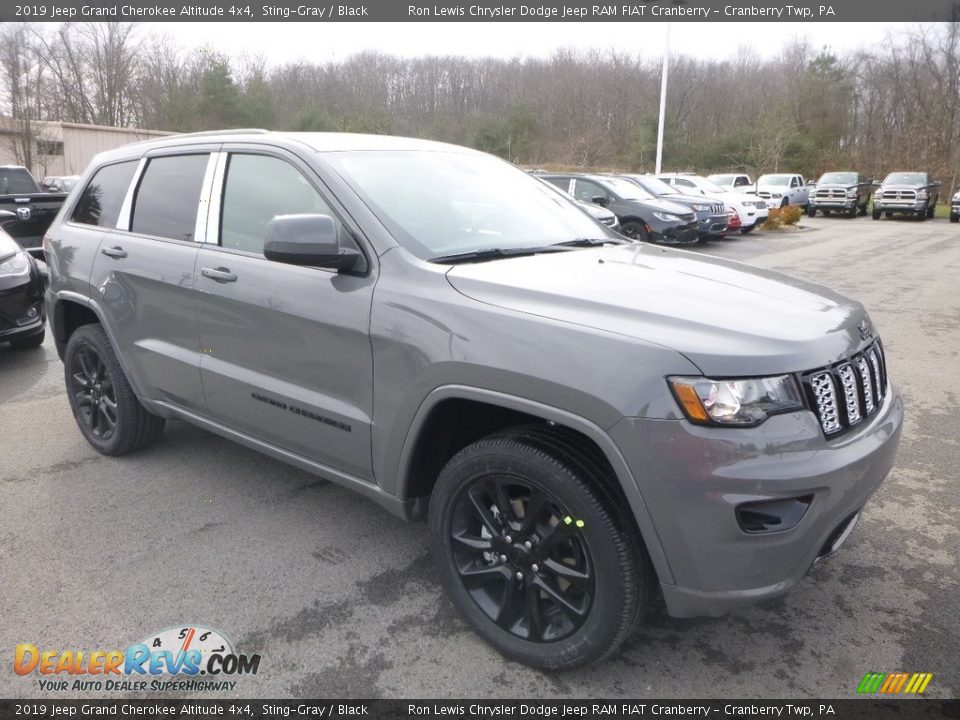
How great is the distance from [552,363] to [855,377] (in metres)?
1.01

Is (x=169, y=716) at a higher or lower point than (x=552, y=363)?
lower

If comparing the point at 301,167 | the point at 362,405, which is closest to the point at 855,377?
the point at 362,405

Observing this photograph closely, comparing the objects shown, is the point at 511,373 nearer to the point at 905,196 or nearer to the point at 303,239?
the point at 303,239

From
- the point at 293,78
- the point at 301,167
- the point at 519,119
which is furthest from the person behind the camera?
the point at 293,78

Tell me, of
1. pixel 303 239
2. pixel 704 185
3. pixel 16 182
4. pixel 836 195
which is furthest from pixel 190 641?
Answer: pixel 836 195

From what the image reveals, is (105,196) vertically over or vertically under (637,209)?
over

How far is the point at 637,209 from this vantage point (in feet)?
50.2

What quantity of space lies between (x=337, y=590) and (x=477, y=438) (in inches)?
34.1

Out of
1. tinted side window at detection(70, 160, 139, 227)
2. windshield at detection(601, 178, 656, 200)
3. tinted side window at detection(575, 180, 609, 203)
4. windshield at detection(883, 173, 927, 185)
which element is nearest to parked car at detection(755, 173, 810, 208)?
windshield at detection(883, 173, 927, 185)

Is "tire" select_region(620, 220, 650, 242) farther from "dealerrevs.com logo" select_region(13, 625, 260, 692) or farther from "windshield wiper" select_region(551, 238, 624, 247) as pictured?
"dealerrevs.com logo" select_region(13, 625, 260, 692)

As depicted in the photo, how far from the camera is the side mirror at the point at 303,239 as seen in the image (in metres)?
2.69

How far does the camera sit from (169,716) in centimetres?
238

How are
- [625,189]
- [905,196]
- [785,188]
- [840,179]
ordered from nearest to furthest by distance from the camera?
[625,189], [905,196], [840,179], [785,188]

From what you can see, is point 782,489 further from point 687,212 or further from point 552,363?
point 687,212
